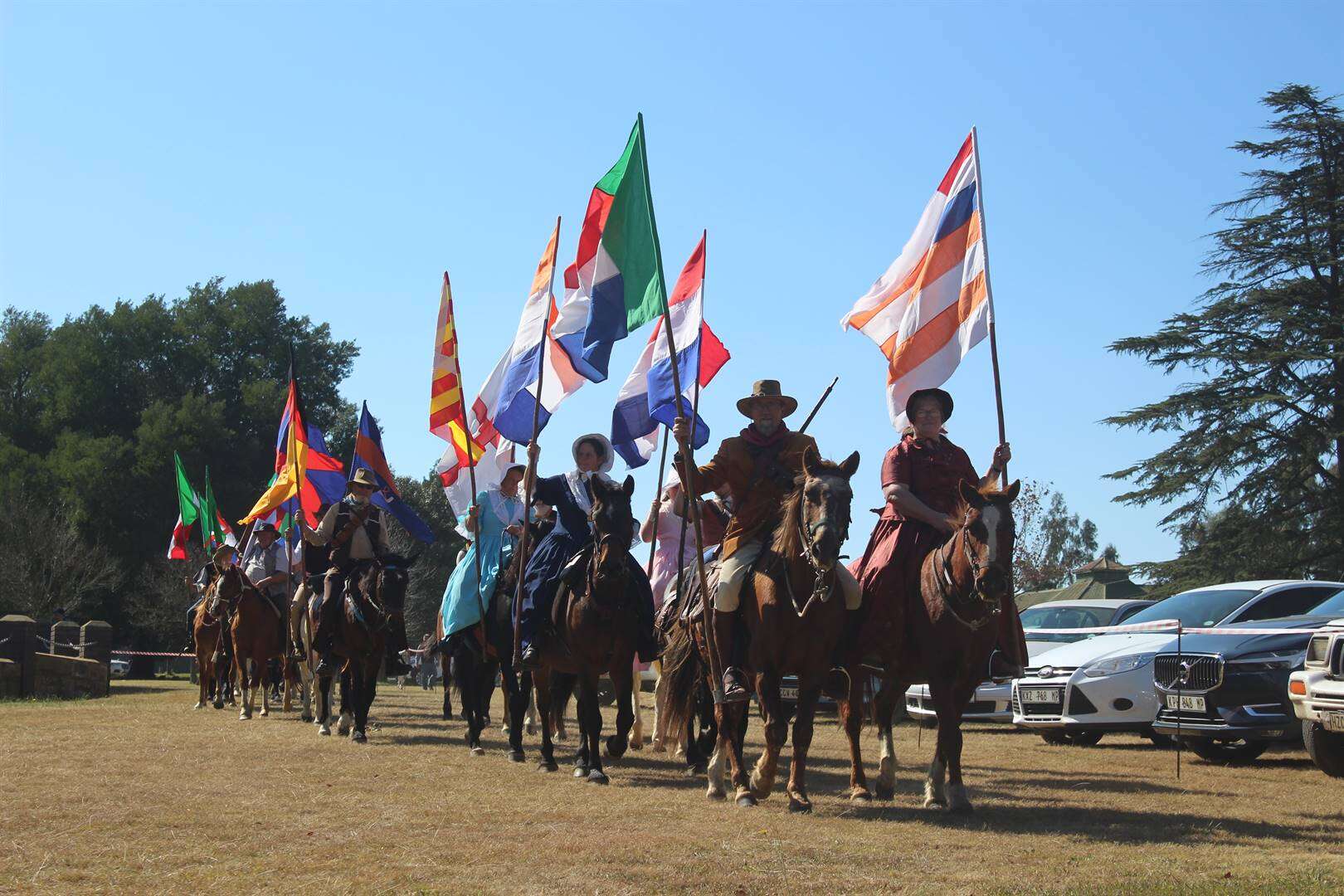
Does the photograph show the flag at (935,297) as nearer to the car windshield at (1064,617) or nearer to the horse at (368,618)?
the horse at (368,618)

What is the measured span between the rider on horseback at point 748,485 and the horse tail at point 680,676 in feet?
5.63

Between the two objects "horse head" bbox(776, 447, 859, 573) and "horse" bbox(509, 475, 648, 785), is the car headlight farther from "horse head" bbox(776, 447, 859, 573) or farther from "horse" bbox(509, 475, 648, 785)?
"horse head" bbox(776, 447, 859, 573)

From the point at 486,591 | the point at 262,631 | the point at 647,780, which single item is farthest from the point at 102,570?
the point at 647,780

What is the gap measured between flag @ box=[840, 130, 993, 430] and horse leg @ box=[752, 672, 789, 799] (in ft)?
8.55

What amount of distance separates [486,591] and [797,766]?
18.5 feet

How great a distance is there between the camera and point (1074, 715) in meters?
15.1

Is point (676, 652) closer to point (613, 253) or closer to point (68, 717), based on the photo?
point (613, 253)

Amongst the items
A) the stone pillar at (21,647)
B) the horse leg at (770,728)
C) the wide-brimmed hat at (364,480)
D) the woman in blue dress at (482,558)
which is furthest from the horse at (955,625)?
the stone pillar at (21,647)

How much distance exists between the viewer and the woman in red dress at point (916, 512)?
10.2 metres

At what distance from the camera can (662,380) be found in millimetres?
13500

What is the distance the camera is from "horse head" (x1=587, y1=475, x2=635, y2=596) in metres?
11.1

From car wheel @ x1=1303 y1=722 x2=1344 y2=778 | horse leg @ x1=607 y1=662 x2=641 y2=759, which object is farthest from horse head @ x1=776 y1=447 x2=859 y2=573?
car wheel @ x1=1303 y1=722 x2=1344 y2=778

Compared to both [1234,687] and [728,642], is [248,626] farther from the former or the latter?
[1234,687]

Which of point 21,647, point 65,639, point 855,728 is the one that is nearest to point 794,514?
point 855,728
